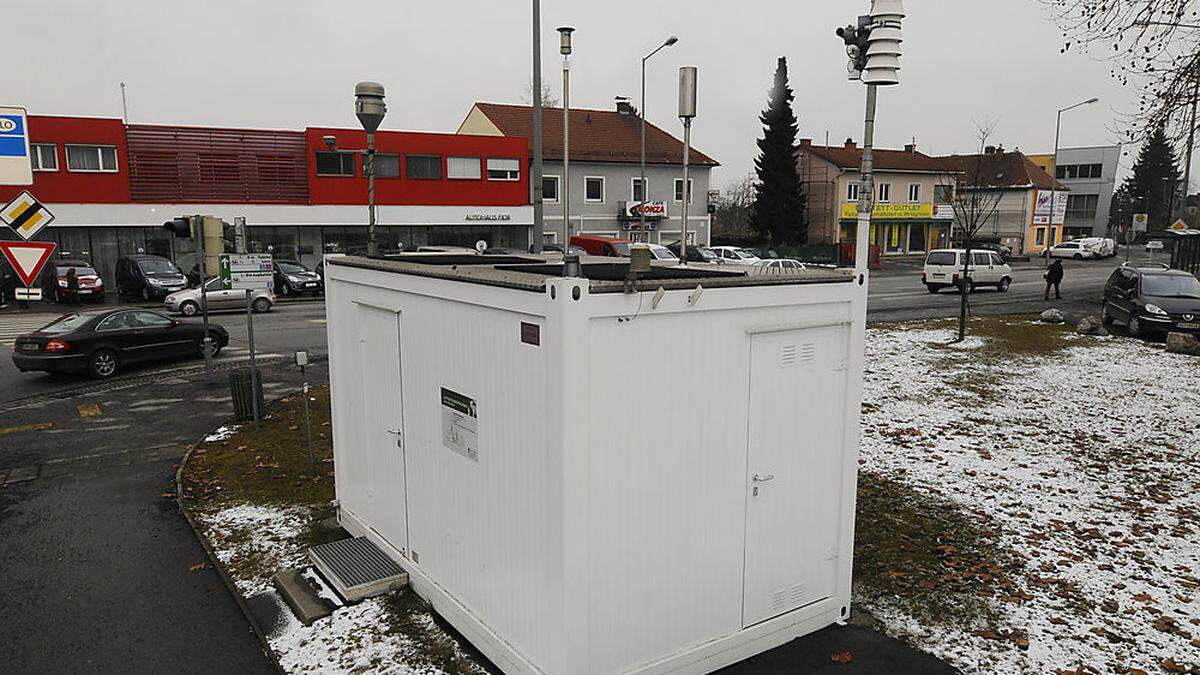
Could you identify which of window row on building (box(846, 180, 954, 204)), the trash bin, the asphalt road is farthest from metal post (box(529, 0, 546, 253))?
window row on building (box(846, 180, 954, 204))

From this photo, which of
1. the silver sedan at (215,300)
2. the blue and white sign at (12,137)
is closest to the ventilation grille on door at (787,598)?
the blue and white sign at (12,137)

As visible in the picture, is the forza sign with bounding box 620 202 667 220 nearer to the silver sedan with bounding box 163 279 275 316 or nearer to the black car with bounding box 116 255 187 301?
the silver sedan with bounding box 163 279 275 316

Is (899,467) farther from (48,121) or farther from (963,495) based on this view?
(48,121)

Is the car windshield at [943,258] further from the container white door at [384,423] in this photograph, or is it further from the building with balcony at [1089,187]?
the building with balcony at [1089,187]

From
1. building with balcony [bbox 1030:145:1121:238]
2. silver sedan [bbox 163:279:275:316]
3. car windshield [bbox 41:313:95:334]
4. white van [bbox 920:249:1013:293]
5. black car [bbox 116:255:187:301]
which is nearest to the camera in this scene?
car windshield [bbox 41:313:95:334]

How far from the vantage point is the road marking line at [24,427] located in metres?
12.6

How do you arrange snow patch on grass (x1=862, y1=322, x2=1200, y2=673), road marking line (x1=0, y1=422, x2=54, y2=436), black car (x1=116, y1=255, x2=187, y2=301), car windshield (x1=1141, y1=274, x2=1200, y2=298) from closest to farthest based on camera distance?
snow patch on grass (x1=862, y1=322, x2=1200, y2=673) < road marking line (x1=0, y1=422, x2=54, y2=436) < car windshield (x1=1141, y1=274, x2=1200, y2=298) < black car (x1=116, y1=255, x2=187, y2=301)

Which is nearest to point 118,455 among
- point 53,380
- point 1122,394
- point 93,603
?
point 93,603

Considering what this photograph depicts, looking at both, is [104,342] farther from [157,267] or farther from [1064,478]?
[1064,478]

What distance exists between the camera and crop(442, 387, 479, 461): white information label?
5848 mm

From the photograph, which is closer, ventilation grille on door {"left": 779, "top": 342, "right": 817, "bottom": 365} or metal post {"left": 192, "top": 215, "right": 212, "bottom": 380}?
ventilation grille on door {"left": 779, "top": 342, "right": 817, "bottom": 365}

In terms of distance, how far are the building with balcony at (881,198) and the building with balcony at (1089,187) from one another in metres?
31.9

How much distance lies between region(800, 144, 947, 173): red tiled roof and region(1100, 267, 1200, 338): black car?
38104 mm

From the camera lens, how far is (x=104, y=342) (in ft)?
53.5
